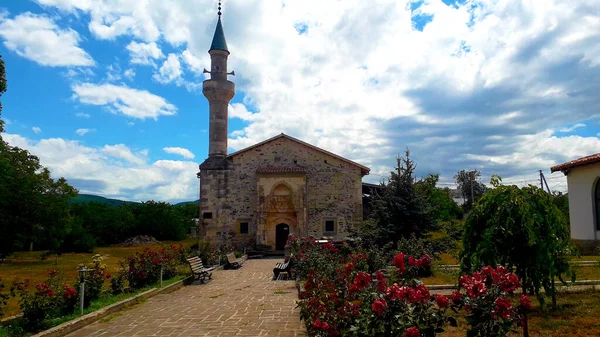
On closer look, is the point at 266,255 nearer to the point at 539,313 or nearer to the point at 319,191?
the point at 319,191

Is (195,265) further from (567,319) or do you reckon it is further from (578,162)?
(578,162)

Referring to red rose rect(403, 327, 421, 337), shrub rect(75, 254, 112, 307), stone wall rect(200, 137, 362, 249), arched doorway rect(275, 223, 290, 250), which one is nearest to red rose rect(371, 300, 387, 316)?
red rose rect(403, 327, 421, 337)

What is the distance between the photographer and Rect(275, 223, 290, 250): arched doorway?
26.7 meters

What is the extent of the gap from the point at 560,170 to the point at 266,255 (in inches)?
626

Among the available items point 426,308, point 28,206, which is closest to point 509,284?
point 426,308

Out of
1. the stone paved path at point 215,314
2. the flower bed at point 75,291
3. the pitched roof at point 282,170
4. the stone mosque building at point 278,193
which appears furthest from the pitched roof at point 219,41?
the stone paved path at point 215,314

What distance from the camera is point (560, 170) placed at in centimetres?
1728

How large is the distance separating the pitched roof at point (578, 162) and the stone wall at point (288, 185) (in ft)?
37.6

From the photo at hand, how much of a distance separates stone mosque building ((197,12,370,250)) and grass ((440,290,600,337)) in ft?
59.6

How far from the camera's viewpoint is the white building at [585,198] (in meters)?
16.0

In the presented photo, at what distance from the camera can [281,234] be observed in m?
26.8

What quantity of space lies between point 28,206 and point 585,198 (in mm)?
30019

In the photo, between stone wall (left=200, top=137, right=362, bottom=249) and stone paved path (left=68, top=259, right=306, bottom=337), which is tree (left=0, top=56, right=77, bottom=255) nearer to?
stone wall (left=200, top=137, right=362, bottom=249)

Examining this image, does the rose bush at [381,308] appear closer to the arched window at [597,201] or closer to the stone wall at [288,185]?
the arched window at [597,201]
